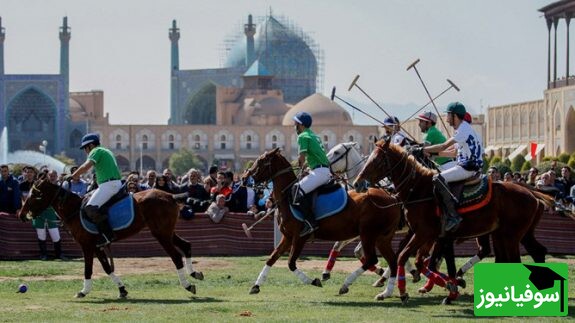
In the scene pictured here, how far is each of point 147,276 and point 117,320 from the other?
5.54 m

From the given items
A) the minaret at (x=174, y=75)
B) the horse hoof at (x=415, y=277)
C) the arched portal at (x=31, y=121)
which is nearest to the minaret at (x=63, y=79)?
the arched portal at (x=31, y=121)

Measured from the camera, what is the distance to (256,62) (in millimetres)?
152375

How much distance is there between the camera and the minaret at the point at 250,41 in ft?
508

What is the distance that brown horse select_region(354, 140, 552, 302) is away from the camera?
13812mm

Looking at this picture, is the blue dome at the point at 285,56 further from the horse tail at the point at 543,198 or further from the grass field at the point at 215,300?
the horse tail at the point at 543,198

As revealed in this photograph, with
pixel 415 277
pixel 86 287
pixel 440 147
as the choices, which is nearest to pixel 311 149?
pixel 440 147

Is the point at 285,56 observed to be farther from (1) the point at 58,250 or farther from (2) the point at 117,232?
(2) the point at 117,232

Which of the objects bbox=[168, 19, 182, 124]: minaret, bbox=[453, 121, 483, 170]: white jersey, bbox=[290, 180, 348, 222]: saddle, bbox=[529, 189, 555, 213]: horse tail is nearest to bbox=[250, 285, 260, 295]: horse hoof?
bbox=[290, 180, 348, 222]: saddle

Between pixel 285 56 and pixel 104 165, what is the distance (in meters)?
141

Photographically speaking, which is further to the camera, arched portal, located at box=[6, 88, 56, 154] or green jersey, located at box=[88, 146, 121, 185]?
arched portal, located at box=[6, 88, 56, 154]

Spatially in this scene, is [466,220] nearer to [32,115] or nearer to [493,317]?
[493,317]

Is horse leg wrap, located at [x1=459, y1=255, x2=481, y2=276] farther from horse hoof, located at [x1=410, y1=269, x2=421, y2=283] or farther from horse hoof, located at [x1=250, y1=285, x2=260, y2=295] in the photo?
horse hoof, located at [x1=250, y1=285, x2=260, y2=295]

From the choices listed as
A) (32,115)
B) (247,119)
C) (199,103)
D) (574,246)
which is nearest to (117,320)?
(574,246)

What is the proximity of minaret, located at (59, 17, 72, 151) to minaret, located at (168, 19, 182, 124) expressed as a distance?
42.6ft
